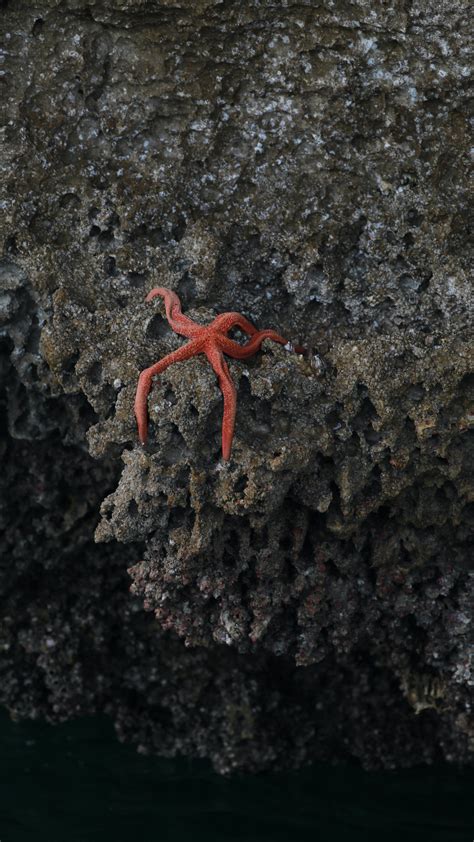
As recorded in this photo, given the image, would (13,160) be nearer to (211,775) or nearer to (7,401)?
(7,401)

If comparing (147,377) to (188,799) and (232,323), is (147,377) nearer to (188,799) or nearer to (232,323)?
(232,323)

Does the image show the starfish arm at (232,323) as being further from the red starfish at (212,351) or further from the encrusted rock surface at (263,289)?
the encrusted rock surface at (263,289)

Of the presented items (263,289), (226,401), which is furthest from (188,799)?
(263,289)

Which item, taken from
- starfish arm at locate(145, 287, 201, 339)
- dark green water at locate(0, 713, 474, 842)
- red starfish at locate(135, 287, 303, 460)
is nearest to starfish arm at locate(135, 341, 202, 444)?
red starfish at locate(135, 287, 303, 460)

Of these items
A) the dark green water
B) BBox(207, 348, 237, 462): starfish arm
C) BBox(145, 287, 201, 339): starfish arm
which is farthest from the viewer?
the dark green water

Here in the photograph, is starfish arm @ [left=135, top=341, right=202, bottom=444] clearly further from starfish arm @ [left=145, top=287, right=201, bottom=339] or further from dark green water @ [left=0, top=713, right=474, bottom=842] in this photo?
dark green water @ [left=0, top=713, right=474, bottom=842]

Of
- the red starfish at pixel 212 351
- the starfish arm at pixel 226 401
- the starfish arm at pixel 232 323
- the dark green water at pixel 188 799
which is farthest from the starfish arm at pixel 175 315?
the dark green water at pixel 188 799

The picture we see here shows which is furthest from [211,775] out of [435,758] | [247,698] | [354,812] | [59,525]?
[59,525]
